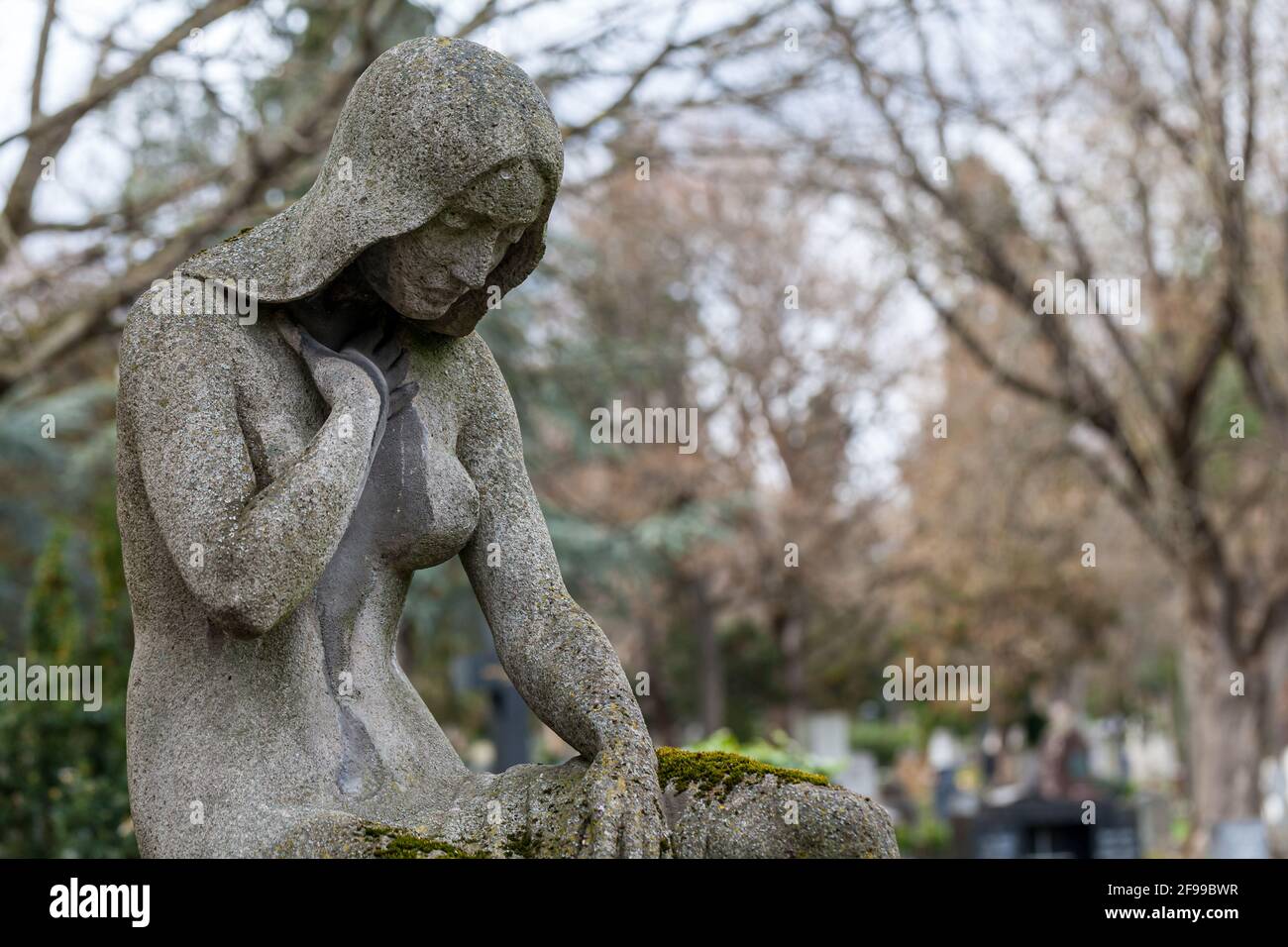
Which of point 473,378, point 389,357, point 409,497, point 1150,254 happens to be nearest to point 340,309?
point 389,357

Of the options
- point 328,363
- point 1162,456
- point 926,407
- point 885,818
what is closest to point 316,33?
point 1162,456

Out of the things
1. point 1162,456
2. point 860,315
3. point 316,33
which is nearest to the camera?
point 316,33

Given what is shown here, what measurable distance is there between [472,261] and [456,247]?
0.05m

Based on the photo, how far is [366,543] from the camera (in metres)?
3.69

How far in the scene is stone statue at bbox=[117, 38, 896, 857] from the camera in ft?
10.7

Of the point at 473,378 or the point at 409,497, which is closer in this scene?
the point at 409,497

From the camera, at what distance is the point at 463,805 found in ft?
11.1

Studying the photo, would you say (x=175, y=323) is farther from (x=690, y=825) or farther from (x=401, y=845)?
(x=690, y=825)

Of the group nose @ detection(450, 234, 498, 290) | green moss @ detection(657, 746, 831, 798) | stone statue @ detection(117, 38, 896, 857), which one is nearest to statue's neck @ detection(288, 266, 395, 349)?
stone statue @ detection(117, 38, 896, 857)

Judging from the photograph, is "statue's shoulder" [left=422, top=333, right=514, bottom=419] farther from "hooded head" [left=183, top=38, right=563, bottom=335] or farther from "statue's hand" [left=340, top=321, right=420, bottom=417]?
"hooded head" [left=183, top=38, right=563, bottom=335]

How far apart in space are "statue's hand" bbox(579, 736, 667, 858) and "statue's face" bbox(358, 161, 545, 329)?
1.13 meters
